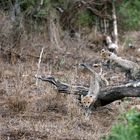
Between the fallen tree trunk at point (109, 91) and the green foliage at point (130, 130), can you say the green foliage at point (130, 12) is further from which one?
the green foliage at point (130, 130)

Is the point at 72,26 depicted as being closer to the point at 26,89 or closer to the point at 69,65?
the point at 69,65

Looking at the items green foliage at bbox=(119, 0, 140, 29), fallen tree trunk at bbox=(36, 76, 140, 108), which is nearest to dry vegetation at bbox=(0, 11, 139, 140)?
fallen tree trunk at bbox=(36, 76, 140, 108)

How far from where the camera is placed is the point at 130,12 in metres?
16.2

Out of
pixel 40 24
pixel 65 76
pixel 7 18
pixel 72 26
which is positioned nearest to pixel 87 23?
A: pixel 72 26

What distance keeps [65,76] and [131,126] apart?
674cm

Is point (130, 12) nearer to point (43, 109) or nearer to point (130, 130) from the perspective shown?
point (43, 109)

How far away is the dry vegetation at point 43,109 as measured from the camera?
6.72 metres

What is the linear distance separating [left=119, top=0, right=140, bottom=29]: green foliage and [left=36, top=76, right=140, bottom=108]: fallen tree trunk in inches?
339

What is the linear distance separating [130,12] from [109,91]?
8937mm

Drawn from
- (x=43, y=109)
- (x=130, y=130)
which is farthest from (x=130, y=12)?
(x=130, y=130)

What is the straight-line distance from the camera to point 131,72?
8852 mm

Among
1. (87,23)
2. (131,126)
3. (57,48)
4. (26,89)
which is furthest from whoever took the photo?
(87,23)

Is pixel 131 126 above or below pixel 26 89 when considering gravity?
above

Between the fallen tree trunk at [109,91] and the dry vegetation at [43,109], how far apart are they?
0.17m
